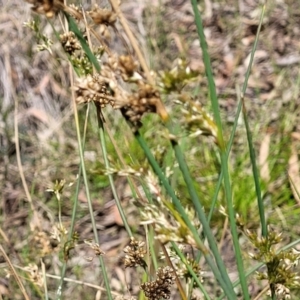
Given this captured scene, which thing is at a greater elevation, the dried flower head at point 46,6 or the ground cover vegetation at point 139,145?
the dried flower head at point 46,6

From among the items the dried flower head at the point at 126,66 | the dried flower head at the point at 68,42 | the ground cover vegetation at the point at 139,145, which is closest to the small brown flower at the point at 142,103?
the dried flower head at the point at 126,66

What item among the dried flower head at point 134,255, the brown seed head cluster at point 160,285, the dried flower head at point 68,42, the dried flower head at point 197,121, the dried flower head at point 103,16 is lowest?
the brown seed head cluster at point 160,285

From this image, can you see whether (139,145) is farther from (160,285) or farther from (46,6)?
(46,6)

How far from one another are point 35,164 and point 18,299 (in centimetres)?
53

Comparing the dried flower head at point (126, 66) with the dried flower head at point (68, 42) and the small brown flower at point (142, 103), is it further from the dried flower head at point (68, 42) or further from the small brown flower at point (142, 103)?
the dried flower head at point (68, 42)

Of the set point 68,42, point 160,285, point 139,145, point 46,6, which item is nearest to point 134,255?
point 160,285

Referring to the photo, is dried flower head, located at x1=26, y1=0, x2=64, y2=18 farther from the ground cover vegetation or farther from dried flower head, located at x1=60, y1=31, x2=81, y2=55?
the ground cover vegetation

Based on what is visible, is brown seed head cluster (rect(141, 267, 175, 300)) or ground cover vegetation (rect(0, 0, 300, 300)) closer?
brown seed head cluster (rect(141, 267, 175, 300))

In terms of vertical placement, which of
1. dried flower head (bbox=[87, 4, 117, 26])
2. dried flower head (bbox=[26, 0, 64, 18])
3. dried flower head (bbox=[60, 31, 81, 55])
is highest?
dried flower head (bbox=[26, 0, 64, 18])

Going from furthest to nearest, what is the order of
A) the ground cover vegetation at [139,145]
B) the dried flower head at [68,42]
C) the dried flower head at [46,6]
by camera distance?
the ground cover vegetation at [139,145] < the dried flower head at [68,42] < the dried flower head at [46,6]

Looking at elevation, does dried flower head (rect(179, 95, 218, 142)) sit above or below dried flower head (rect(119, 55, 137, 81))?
below

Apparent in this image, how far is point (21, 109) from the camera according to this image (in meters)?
2.11

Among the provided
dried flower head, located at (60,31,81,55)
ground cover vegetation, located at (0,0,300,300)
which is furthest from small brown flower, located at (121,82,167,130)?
ground cover vegetation, located at (0,0,300,300)

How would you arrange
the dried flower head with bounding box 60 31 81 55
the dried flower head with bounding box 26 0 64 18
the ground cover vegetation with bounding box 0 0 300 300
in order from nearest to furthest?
the dried flower head with bounding box 26 0 64 18 < the dried flower head with bounding box 60 31 81 55 < the ground cover vegetation with bounding box 0 0 300 300
